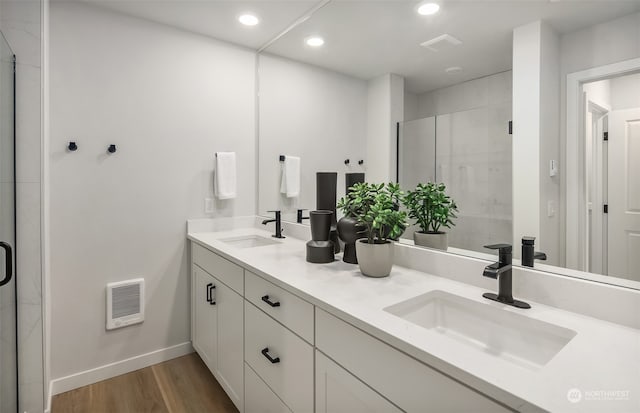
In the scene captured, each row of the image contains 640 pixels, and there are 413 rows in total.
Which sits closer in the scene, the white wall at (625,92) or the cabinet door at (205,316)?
the white wall at (625,92)

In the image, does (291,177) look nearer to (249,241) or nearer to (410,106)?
(249,241)

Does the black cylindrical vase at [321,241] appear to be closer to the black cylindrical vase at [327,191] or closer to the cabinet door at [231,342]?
the black cylindrical vase at [327,191]

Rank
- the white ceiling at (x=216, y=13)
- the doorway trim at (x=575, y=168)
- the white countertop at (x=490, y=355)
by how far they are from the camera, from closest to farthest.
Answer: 1. the white countertop at (x=490, y=355)
2. the doorway trim at (x=575, y=168)
3. the white ceiling at (x=216, y=13)

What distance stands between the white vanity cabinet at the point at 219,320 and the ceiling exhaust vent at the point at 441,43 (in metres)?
1.35

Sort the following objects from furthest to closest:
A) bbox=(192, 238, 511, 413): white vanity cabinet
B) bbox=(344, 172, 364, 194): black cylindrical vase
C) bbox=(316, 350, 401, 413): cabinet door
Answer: bbox=(344, 172, 364, 194): black cylindrical vase, bbox=(316, 350, 401, 413): cabinet door, bbox=(192, 238, 511, 413): white vanity cabinet

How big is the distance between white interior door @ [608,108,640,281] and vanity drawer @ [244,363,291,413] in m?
1.20

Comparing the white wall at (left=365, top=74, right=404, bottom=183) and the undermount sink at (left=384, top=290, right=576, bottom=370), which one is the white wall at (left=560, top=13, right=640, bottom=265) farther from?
the white wall at (left=365, top=74, right=404, bottom=183)

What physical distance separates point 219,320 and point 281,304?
A: 2.57ft

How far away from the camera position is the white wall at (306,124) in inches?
75.2

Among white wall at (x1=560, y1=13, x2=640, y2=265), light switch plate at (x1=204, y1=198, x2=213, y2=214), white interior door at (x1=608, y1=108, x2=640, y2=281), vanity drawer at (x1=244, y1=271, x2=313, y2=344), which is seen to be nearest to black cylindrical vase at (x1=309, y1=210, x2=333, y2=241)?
vanity drawer at (x1=244, y1=271, x2=313, y2=344)

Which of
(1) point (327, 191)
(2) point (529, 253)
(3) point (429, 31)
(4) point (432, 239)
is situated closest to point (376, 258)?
(4) point (432, 239)

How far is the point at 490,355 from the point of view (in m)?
0.85

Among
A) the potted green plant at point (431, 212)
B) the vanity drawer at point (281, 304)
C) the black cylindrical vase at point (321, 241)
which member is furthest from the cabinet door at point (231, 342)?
the potted green plant at point (431, 212)

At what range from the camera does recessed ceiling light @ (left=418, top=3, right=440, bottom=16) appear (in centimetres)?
144
